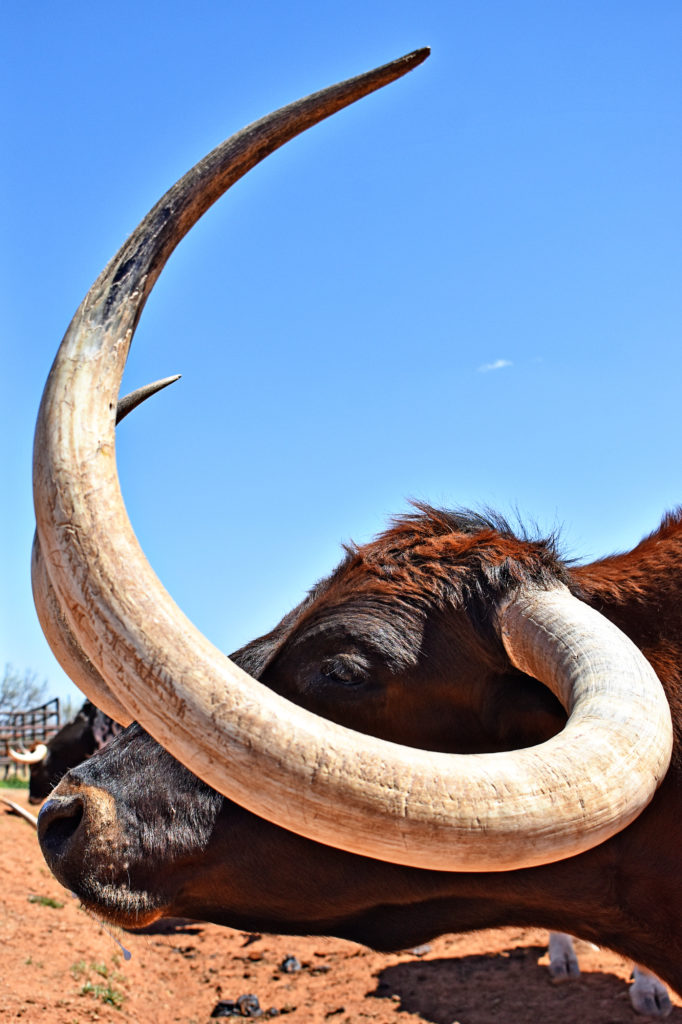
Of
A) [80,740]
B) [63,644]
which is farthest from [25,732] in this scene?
[63,644]

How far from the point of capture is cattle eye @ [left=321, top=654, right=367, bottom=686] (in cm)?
299

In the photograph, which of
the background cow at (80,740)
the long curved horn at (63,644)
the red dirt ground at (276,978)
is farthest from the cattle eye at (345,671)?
the background cow at (80,740)

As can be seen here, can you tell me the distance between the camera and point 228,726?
6.18 feet

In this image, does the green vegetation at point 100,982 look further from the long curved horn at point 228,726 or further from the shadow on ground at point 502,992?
the long curved horn at point 228,726

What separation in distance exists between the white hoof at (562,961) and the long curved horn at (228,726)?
678 cm

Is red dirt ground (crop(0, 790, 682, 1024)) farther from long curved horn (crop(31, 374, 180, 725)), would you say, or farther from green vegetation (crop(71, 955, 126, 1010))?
long curved horn (crop(31, 374, 180, 725))

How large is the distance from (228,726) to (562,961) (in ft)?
24.4

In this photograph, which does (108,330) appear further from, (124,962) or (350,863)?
(124,962)

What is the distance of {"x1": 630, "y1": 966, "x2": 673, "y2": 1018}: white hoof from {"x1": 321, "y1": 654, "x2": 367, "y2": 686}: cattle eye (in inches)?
218

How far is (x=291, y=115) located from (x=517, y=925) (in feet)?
8.38

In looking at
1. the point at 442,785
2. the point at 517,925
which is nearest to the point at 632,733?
the point at 442,785

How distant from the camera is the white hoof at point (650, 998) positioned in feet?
23.3

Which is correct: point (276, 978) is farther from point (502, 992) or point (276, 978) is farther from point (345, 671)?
point (345, 671)

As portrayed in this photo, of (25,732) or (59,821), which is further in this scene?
(25,732)
